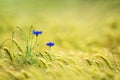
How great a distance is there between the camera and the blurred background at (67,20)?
4777 mm

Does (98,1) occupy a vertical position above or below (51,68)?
above

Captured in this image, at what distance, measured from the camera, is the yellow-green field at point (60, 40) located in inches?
120

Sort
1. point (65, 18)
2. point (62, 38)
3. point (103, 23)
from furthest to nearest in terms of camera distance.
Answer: point (65, 18) → point (103, 23) → point (62, 38)

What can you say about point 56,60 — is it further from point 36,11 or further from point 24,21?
point 36,11

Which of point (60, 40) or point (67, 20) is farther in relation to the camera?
point (67, 20)

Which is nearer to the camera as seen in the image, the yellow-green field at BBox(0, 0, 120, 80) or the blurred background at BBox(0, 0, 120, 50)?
the yellow-green field at BBox(0, 0, 120, 80)

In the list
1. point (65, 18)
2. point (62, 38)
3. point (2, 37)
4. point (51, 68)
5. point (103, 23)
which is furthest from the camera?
point (65, 18)

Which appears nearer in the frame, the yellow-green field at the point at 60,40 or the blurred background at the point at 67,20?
the yellow-green field at the point at 60,40

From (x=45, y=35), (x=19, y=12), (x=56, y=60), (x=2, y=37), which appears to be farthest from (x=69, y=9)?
(x=56, y=60)

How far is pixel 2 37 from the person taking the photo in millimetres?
4500

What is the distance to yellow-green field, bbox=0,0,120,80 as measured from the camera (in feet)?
10.0

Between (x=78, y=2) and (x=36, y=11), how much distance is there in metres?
0.67

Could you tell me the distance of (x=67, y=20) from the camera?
6.00m

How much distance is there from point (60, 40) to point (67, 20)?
4.23 feet
